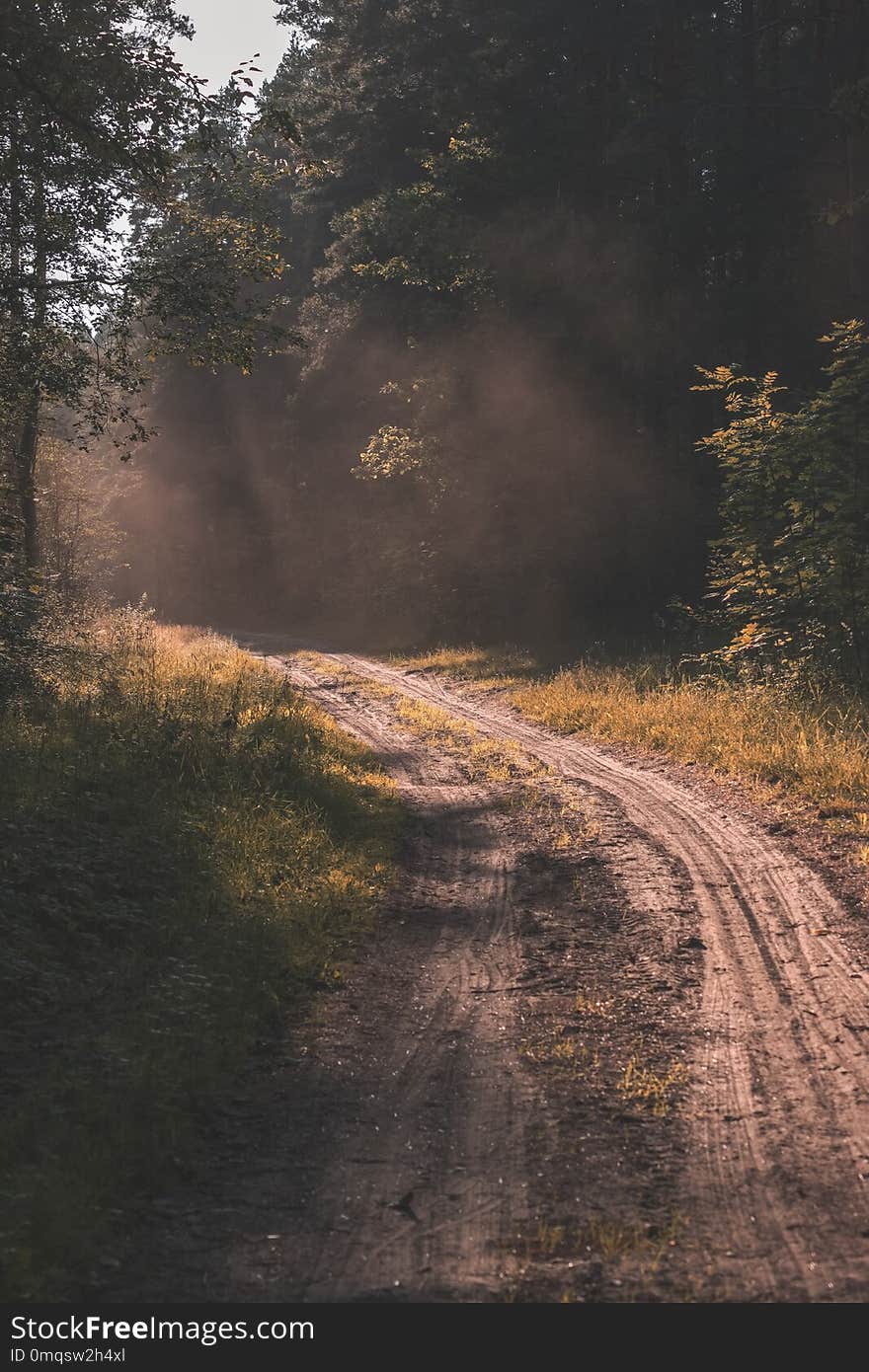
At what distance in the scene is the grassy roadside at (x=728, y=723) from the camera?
929 cm

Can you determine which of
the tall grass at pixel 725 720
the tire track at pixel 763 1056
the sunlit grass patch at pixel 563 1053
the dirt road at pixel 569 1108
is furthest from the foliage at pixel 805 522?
the sunlit grass patch at pixel 563 1053

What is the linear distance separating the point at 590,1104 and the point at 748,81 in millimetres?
26566

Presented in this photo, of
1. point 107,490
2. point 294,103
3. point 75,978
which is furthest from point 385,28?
point 75,978

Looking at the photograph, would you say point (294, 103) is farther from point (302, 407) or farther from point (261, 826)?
point (261, 826)

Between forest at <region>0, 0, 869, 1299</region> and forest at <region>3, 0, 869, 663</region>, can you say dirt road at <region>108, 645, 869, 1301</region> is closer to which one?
forest at <region>0, 0, 869, 1299</region>

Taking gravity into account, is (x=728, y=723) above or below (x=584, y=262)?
below

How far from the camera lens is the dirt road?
130 inches

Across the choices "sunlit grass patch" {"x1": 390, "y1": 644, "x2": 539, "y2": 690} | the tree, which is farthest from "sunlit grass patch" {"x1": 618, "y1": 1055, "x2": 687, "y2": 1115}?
"sunlit grass patch" {"x1": 390, "y1": 644, "x2": 539, "y2": 690}

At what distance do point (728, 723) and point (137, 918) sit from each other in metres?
8.17

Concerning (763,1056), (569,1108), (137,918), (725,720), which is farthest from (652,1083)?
(725,720)

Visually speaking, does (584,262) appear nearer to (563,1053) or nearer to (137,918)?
(137,918)

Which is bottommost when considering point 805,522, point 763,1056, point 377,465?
point 763,1056

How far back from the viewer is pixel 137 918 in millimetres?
6258

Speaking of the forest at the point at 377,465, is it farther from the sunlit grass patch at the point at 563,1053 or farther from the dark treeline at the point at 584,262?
the sunlit grass patch at the point at 563,1053
